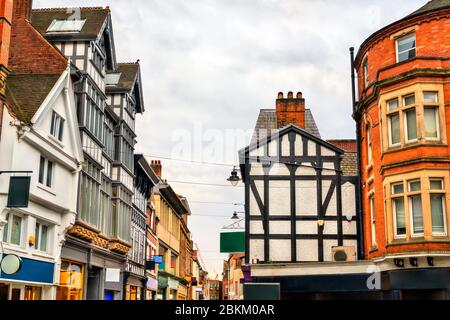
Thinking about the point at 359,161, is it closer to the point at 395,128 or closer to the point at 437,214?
the point at 395,128

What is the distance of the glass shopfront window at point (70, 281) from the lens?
24812 millimetres

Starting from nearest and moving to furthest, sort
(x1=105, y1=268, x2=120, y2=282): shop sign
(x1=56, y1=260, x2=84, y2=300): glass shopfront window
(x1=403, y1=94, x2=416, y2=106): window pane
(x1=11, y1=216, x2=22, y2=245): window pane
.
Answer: (x1=11, y1=216, x2=22, y2=245): window pane < (x1=403, y1=94, x2=416, y2=106): window pane < (x1=56, y1=260, x2=84, y2=300): glass shopfront window < (x1=105, y1=268, x2=120, y2=282): shop sign

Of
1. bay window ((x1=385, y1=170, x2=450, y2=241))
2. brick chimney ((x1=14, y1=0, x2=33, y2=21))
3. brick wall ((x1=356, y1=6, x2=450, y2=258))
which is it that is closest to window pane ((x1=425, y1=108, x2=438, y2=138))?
brick wall ((x1=356, y1=6, x2=450, y2=258))

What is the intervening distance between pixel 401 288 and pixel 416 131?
597 cm

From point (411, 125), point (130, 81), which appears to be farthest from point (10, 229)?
point (130, 81)

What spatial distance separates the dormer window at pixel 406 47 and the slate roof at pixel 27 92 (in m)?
14.5

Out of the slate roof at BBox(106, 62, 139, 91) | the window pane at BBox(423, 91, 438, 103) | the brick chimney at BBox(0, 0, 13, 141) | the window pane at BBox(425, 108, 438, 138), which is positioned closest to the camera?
the brick chimney at BBox(0, 0, 13, 141)

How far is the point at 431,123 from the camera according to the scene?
2123cm

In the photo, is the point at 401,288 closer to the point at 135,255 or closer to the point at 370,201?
the point at 370,201

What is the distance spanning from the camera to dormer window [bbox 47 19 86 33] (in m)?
28.3

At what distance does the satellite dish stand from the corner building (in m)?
13.4

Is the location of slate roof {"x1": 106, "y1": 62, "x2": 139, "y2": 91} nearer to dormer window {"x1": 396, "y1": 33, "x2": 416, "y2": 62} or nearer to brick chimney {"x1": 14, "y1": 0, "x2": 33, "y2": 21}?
brick chimney {"x1": 14, "y1": 0, "x2": 33, "y2": 21}

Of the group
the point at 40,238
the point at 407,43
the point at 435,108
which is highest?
the point at 407,43

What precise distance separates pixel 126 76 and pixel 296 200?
1503 cm
